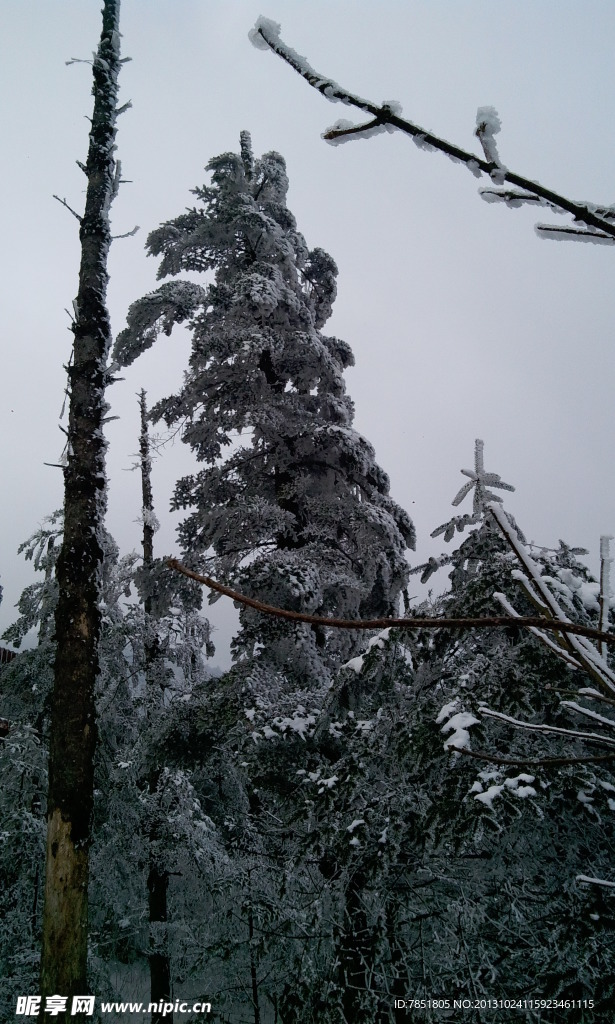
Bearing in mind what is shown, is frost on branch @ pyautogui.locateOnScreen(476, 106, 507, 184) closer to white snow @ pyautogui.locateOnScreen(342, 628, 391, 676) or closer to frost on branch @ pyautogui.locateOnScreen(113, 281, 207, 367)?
white snow @ pyautogui.locateOnScreen(342, 628, 391, 676)

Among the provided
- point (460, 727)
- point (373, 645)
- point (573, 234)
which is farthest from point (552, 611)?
point (373, 645)

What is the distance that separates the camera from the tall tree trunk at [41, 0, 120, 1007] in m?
4.41

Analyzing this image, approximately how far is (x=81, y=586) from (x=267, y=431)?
4749 mm

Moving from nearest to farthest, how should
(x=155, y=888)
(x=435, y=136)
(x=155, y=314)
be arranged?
1. (x=435, y=136)
2. (x=155, y=314)
3. (x=155, y=888)

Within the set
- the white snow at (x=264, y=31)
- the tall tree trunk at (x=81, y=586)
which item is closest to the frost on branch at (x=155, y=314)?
the tall tree trunk at (x=81, y=586)

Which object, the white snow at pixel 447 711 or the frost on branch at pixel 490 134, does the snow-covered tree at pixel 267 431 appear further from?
the frost on branch at pixel 490 134

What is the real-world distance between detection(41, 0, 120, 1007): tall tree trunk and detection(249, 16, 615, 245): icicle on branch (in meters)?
A: 5.03

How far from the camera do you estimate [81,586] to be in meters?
5.18

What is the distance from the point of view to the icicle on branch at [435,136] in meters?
0.57

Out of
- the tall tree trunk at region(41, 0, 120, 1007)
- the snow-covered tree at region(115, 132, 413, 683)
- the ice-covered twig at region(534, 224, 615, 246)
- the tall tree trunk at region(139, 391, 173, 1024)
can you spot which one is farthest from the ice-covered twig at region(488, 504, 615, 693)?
the tall tree trunk at region(139, 391, 173, 1024)

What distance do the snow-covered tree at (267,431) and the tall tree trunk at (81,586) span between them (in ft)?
8.76

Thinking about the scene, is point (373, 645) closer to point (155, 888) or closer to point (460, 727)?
point (460, 727)

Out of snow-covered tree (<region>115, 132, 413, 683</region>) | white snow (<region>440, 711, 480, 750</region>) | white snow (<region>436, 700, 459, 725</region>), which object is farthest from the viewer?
snow-covered tree (<region>115, 132, 413, 683</region>)

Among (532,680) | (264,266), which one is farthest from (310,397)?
(532,680)
